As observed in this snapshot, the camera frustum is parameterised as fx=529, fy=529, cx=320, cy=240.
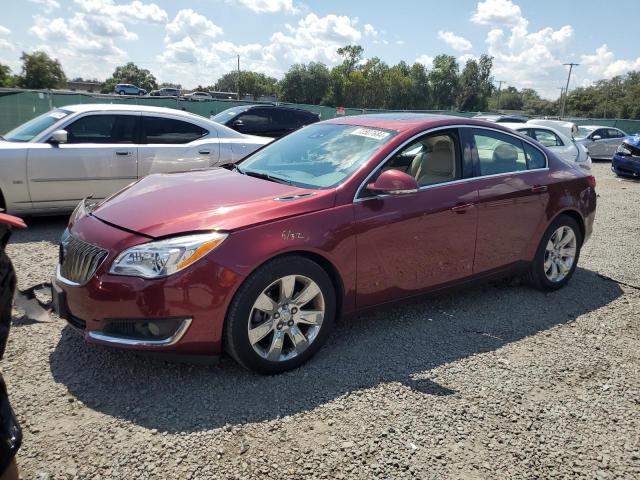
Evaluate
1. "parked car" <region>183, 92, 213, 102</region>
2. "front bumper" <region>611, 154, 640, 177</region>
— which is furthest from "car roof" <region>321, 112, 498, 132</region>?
"parked car" <region>183, 92, 213, 102</region>

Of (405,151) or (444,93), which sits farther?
(444,93)

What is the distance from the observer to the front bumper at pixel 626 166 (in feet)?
46.8

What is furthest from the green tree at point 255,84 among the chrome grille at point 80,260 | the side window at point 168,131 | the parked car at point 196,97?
the chrome grille at point 80,260

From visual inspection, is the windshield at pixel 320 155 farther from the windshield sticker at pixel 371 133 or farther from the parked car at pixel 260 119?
the parked car at pixel 260 119

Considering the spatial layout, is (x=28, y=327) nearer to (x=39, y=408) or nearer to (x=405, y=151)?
(x=39, y=408)

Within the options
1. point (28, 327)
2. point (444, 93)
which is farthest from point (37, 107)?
point (444, 93)

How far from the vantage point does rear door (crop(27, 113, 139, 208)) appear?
21.3 ft

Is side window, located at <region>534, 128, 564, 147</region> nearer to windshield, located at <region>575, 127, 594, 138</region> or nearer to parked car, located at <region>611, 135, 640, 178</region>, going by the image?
parked car, located at <region>611, 135, 640, 178</region>

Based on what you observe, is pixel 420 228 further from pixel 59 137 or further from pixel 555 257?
pixel 59 137

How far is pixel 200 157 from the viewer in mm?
7410

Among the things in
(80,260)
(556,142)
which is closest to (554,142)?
(556,142)

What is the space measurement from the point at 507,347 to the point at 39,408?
3.11 m

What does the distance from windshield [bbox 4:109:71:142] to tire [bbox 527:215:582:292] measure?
19.4ft

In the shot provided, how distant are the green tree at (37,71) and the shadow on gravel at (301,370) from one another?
2512 inches
